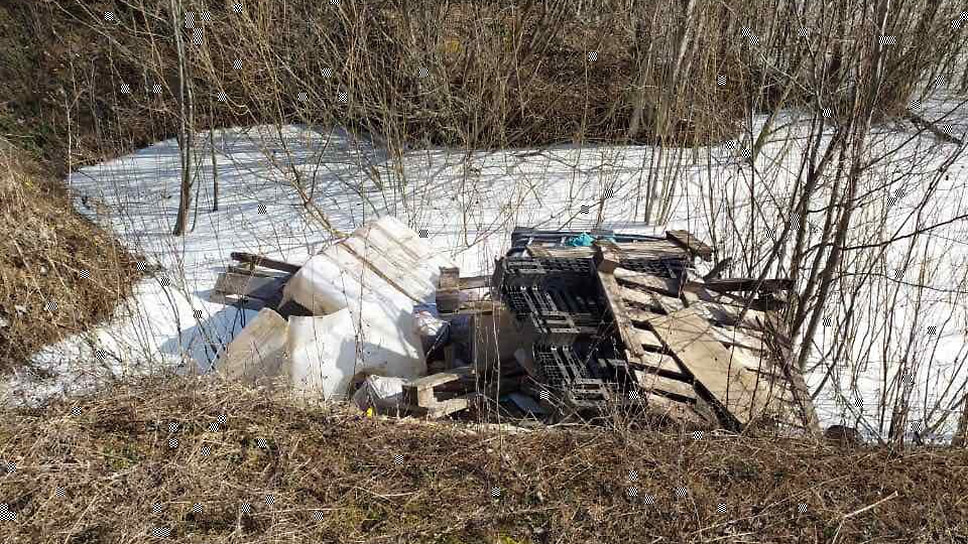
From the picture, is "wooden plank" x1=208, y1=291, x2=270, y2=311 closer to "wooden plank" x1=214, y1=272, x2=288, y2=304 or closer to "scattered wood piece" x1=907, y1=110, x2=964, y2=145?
"wooden plank" x1=214, y1=272, x2=288, y2=304

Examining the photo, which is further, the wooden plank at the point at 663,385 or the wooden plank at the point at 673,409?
the wooden plank at the point at 663,385

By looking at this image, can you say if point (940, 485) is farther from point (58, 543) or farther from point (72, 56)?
point (72, 56)

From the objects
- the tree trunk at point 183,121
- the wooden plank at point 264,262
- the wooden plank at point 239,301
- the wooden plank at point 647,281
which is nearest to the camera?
the wooden plank at point 647,281

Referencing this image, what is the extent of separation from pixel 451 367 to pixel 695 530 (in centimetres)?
202

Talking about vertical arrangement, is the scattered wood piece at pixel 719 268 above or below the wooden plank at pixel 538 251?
below

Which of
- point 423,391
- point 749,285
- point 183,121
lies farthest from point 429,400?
point 183,121

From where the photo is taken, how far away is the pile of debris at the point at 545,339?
13.1ft

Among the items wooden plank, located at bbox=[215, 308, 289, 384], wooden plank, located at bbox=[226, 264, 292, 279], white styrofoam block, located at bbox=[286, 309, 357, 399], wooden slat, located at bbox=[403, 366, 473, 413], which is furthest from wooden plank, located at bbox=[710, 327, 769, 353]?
wooden plank, located at bbox=[226, 264, 292, 279]

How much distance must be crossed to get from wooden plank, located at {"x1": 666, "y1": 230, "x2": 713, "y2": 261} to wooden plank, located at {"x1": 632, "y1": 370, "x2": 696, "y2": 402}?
4.44ft

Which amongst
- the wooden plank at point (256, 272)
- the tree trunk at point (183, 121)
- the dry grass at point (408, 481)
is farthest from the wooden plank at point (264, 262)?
the dry grass at point (408, 481)

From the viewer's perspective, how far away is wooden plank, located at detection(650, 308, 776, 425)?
392 cm

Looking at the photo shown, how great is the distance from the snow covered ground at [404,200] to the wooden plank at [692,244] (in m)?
0.22

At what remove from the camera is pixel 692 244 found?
5.27m

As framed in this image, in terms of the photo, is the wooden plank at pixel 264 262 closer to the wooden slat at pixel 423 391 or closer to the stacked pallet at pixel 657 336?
the wooden slat at pixel 423 391
